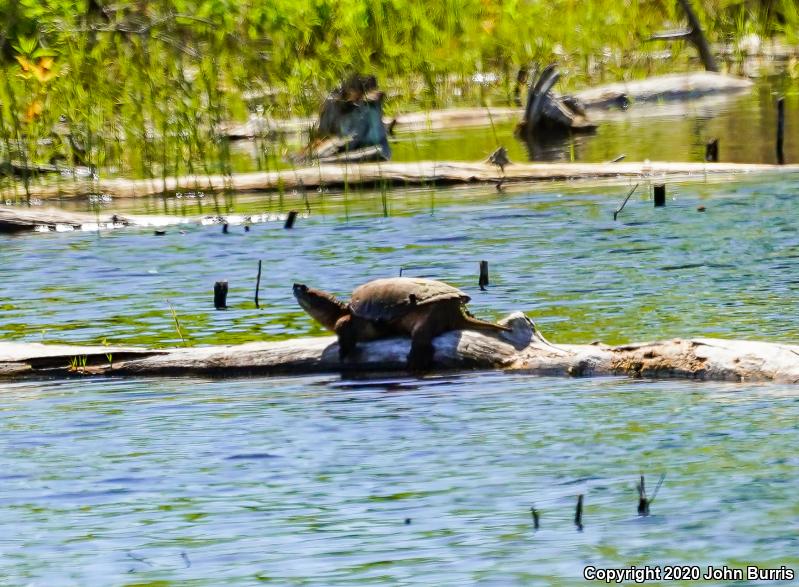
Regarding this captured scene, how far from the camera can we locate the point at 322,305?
12.0 meters

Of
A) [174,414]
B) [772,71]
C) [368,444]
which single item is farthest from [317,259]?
[772,71]

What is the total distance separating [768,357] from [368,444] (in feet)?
8.01

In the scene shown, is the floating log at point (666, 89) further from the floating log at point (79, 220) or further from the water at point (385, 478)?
the water at point (385, 478)

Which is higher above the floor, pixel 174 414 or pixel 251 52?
pixel 251 52

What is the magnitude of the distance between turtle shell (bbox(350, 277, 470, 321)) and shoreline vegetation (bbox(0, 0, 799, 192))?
9.28 metres

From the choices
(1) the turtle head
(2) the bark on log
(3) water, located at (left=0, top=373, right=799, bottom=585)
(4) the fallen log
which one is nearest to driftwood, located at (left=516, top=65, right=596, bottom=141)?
(4) the fallen log

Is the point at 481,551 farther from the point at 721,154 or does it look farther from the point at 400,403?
the point at 721,154

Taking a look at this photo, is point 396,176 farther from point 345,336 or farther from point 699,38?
point 699,38

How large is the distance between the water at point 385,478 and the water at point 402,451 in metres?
0.02

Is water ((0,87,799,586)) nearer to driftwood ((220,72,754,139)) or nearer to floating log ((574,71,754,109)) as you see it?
driftwood ((220,72,754,139))

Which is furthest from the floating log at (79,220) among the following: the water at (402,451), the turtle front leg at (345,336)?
the turtle front leg at (345,336)

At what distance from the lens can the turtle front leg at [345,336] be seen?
11148 mm

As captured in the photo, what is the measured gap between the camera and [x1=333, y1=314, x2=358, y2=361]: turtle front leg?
36.6ft

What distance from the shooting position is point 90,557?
25.6 ft
